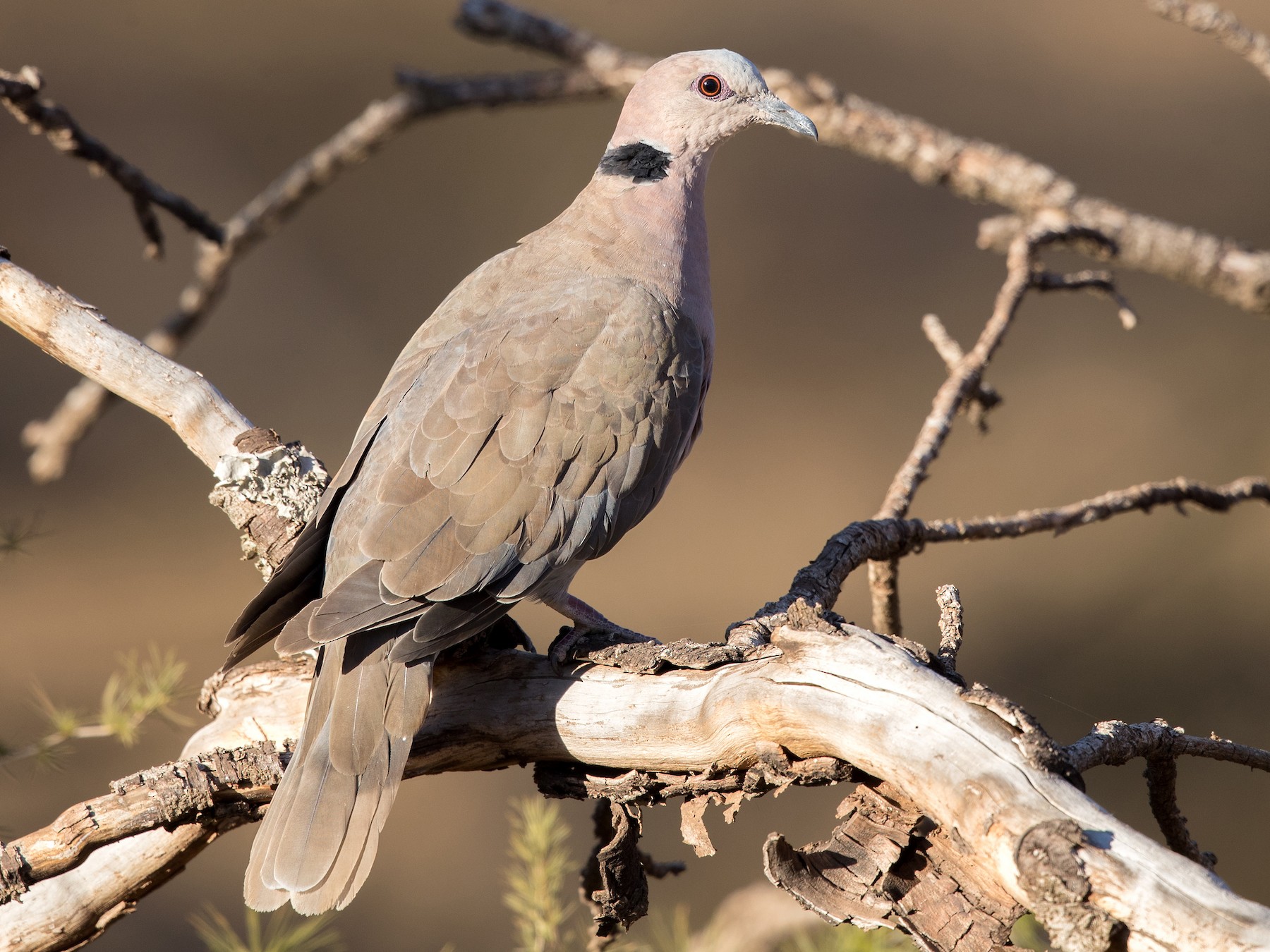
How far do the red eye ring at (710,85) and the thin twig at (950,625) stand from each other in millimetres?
1384

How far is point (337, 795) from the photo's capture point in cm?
187

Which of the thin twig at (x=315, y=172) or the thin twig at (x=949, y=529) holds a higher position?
the thin twig at (x=315, y=172)

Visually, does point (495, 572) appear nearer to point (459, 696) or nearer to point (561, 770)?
point (459, 696)

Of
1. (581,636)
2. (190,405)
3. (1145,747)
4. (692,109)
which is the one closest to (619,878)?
(581,636)

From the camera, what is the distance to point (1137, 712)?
6.26 m

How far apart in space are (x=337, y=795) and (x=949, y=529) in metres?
1.29

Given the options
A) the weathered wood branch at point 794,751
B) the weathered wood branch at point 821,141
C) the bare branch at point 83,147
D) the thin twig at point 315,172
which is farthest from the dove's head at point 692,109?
the weathered wood branch at point 794,751

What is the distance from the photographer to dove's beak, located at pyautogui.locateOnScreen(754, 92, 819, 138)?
2.67 meters

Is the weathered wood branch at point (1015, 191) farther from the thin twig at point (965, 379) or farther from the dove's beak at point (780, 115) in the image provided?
the dove's beak at point (780, 115)

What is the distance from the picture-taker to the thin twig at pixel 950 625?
5.46ft

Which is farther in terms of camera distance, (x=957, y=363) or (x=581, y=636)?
(x=957, y=363)

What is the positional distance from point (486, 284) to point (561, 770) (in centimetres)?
107

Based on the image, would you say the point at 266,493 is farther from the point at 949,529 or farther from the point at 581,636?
the point at 949,529

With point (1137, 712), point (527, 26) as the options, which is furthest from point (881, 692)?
point (1137, 712)
